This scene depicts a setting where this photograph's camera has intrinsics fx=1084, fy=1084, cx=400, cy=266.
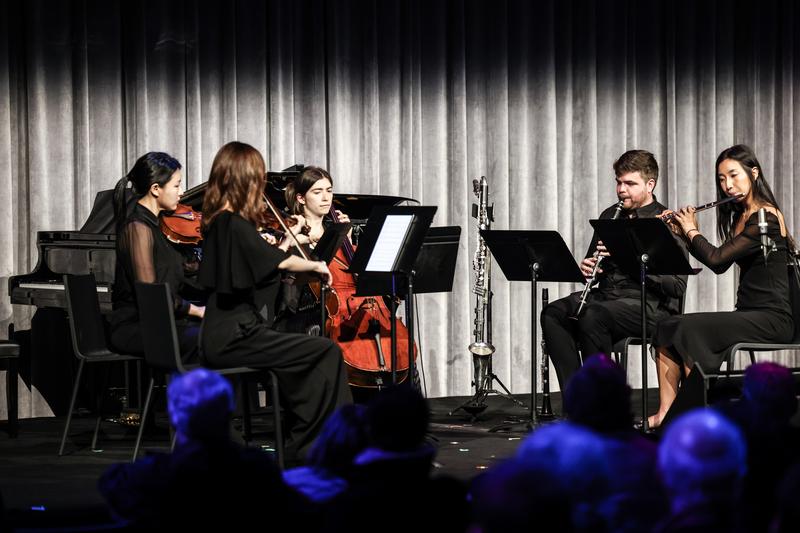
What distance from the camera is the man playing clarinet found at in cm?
534

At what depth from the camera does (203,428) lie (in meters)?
2.29

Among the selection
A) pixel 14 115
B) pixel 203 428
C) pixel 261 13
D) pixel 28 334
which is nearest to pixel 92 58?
pixel 14 115

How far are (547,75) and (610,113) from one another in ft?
1.71

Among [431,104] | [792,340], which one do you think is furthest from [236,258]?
[431,104]

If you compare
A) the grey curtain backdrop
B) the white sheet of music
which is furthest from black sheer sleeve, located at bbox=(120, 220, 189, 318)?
the grey curtain backdrop

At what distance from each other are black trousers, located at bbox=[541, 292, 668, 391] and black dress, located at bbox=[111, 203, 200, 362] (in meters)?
1.84

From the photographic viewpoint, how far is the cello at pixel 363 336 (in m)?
5.23

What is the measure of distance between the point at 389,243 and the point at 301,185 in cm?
119

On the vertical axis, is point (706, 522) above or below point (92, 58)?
below

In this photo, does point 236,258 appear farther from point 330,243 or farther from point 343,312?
point 343,312

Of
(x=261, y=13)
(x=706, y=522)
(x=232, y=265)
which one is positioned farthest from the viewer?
(x=261, y=13)

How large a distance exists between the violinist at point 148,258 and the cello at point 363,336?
0.76 meters

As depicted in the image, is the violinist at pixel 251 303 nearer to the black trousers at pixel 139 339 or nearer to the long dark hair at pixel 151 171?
the black trousers at pixel 139 339

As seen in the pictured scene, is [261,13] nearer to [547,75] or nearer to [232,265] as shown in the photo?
[547,75]
